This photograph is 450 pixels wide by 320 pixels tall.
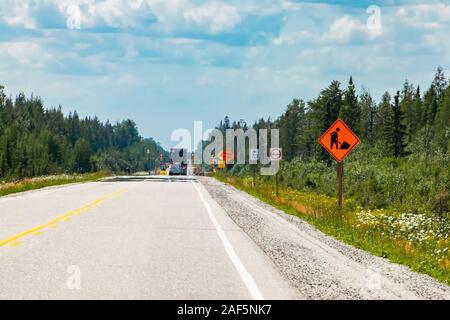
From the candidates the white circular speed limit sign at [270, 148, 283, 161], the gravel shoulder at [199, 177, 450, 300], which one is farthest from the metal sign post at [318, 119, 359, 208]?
the white circular speed limit sign at [270, 148, 283, 161]

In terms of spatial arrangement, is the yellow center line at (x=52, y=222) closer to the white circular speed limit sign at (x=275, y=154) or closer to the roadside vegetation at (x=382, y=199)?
the roadside vegetation at (x=382, y=199)

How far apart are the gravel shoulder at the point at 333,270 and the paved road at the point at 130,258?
0.32 metres

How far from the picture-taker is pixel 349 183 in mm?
44156

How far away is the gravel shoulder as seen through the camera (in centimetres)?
884

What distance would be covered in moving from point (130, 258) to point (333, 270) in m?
3.35

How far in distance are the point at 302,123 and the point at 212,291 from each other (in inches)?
6305

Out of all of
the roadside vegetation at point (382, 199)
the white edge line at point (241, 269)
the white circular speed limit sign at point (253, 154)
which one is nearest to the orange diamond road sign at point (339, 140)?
the roadside vegetation at point (382, 199)

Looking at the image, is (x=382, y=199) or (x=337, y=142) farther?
(x=382, y=199)

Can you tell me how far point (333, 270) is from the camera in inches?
420

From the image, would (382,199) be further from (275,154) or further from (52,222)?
(52,222)

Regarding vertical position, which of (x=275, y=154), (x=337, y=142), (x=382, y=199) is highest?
(x=337, y=142)

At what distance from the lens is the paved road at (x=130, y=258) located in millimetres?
8375

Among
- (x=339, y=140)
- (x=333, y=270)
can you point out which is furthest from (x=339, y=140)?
(x=333, y=270)
